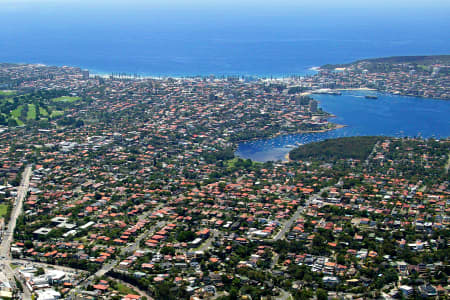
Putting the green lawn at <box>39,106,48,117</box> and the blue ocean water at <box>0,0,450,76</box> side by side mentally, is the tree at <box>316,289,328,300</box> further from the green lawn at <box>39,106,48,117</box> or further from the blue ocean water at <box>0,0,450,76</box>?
the blue ocean water at <box>0,0,450,76</box>

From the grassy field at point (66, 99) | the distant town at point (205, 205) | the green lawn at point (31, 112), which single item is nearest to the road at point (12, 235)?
the distant town at point (205, 205)

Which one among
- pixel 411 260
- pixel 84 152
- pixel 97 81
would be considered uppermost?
pixel 97 81

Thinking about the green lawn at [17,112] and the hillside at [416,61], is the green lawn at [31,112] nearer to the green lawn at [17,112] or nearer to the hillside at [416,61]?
the green lawn at [17,112]

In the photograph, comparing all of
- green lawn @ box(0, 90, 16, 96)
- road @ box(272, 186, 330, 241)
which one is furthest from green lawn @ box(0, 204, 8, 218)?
green lawn @ box(0, 90, 16, 96)

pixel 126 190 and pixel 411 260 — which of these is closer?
pixel 411 260

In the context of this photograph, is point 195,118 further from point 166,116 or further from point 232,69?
point 232,69

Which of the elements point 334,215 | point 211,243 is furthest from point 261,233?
point 334,215
